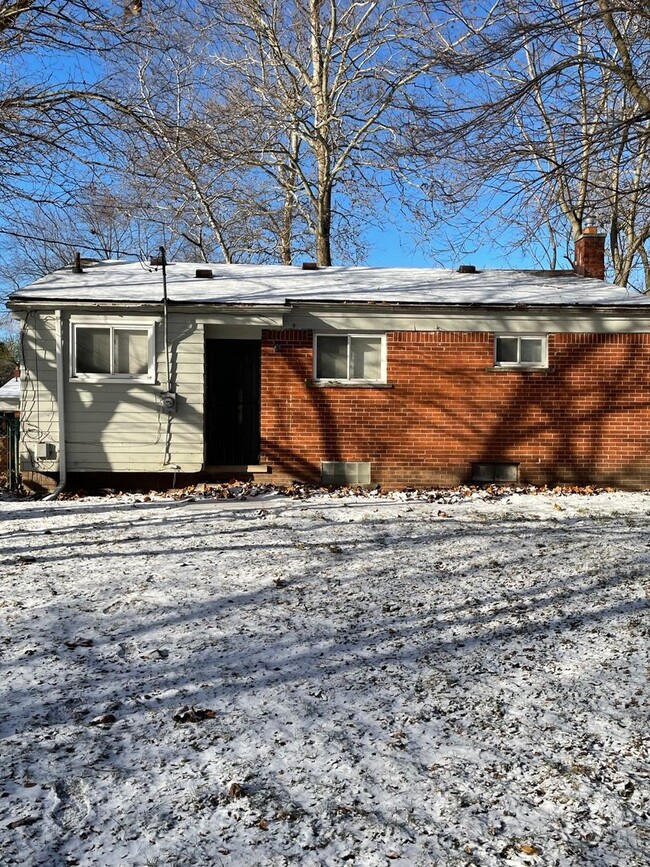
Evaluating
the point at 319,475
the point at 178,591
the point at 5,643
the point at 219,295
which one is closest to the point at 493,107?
the point at 219,295

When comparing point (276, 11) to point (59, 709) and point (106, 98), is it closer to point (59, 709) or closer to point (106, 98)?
point (106, 98)

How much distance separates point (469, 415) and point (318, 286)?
3.57m

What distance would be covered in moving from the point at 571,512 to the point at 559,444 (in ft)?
8.79

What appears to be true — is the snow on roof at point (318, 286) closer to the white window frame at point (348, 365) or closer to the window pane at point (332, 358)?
the white window frame at point (348, 365)

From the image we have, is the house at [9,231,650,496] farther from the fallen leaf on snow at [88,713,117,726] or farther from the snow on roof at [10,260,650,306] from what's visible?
the fallen leaf on snow at [88,713,117,726]

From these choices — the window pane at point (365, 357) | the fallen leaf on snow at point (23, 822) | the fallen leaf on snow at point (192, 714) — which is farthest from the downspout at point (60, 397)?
the fallen leaf on snow at point (23, 822)

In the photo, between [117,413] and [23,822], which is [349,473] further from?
[23,822]

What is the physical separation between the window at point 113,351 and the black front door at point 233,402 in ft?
5.63

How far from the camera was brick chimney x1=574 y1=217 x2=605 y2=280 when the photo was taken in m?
13.8

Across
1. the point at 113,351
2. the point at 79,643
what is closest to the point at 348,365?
the point at 113,351

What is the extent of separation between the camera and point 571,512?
28.2 feet

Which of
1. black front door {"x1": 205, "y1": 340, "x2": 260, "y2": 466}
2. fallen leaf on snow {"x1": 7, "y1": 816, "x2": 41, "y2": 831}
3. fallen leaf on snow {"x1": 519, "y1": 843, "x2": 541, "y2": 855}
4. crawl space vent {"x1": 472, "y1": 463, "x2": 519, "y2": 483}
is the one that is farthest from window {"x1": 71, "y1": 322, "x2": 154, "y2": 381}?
fallen leaf on snow {"x1": 519, "y1": 843, "x2": 541, "y2": 855}

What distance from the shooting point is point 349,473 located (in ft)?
35.8

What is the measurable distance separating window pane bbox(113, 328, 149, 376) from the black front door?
1.68 meters
